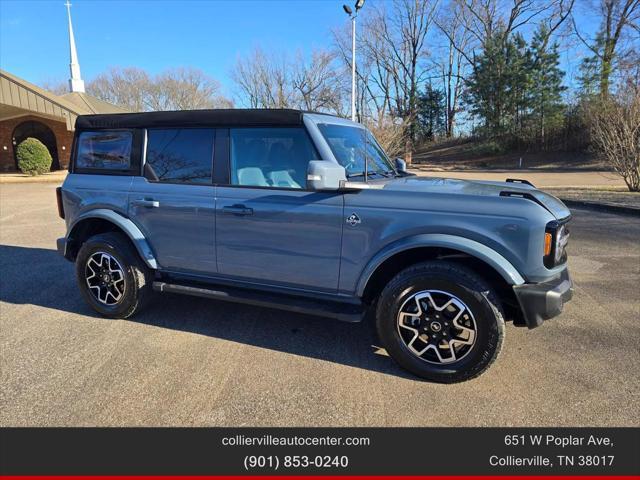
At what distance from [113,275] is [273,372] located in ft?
6.44

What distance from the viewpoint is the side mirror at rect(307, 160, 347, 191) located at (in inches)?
115

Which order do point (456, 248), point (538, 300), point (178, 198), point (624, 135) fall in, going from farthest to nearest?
point (624, 135) → point (178, 198) → point (456, 248) → point (538, 300)

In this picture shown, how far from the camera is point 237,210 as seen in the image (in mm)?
3488

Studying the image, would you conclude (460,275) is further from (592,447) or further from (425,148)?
(425,148)

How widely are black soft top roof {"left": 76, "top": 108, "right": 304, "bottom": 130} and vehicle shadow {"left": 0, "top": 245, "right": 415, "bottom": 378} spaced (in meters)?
1.83

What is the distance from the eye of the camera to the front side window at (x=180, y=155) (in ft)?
12.2

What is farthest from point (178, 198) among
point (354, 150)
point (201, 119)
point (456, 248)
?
point (456, 248)

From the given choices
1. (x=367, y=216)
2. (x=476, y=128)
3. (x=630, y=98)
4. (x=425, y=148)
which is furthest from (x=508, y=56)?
(x=367, y=216)

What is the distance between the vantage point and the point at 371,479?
7.19ft

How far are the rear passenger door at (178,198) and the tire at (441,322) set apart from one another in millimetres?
1656

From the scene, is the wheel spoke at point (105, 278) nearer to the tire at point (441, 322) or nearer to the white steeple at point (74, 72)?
the tire at point (441, 322)

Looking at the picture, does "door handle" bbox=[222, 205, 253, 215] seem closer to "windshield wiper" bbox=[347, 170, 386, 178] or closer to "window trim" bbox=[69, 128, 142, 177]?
"windshield wiper" bbox=[347, 170, 386, 178]

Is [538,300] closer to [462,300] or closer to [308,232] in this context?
[462,300]

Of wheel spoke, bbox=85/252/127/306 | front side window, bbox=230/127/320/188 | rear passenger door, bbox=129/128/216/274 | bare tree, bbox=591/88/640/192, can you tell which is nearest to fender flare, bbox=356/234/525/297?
front side window, bbox=230/127/320/188
